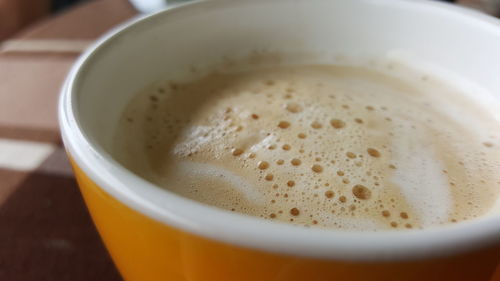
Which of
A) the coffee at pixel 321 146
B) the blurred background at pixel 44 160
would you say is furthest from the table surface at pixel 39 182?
the coffee at pixel 321 146

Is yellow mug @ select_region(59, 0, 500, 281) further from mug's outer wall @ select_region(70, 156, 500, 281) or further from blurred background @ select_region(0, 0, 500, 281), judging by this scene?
blurred background @ select_region(0, 0, 500, 281)

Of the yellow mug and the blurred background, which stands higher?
the yellow mug

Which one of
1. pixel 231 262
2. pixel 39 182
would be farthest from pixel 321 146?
pixel 39 182

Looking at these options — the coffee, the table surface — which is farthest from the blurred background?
the coffee

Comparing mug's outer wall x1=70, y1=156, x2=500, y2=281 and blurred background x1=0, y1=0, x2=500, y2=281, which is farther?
blurred background x1=0, y1=0, x2=500, y2=281

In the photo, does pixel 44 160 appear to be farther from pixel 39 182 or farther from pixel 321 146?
pixel 321 146

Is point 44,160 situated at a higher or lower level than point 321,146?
lower

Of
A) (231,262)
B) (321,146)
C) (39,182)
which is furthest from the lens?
(39,182)

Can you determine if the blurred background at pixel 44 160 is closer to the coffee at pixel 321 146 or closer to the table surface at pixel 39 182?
the table surface at pixel 39 182
